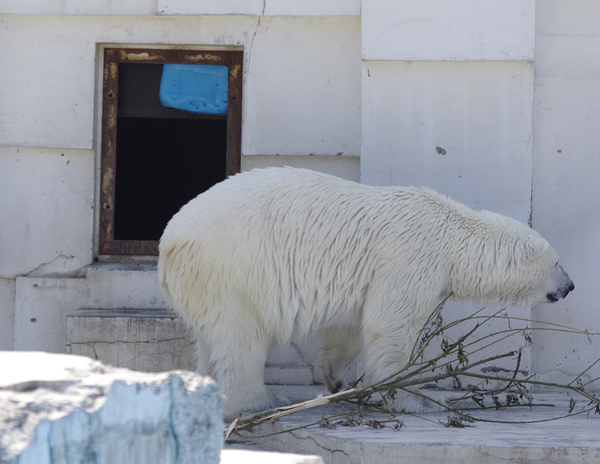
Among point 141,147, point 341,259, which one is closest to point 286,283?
point 341,259

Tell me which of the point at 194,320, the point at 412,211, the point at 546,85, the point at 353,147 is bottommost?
the point at 194,320

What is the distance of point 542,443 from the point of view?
289cm

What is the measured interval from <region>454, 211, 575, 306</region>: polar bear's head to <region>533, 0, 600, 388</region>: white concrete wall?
0.88 m

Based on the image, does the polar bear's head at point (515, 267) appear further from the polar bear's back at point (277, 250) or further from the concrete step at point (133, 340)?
the concrete step at point (133, 340)

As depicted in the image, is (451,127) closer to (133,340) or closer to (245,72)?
(245,72)

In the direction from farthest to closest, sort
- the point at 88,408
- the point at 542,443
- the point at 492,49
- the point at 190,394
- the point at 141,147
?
the point at 141,147 < the point at 492,49 < the point at 542,443 < the point at 190,394 < the point at 88,408

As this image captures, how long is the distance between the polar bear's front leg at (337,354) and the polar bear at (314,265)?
312 millimetres

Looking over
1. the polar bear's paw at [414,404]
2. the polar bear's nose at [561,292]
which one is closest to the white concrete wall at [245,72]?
the polar bear's nose at [561,292]

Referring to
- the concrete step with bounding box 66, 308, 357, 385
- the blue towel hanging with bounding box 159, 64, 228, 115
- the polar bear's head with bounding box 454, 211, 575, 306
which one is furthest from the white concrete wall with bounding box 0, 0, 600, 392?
the polar bear's head with bounding box 454, 211, 575, 306

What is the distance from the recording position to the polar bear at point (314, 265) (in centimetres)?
351

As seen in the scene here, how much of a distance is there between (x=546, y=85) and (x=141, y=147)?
373 centimetres

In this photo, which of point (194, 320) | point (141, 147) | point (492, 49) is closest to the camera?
point (194, 320)

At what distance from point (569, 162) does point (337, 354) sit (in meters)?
2.03

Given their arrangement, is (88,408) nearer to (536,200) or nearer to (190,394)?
(190,394)
